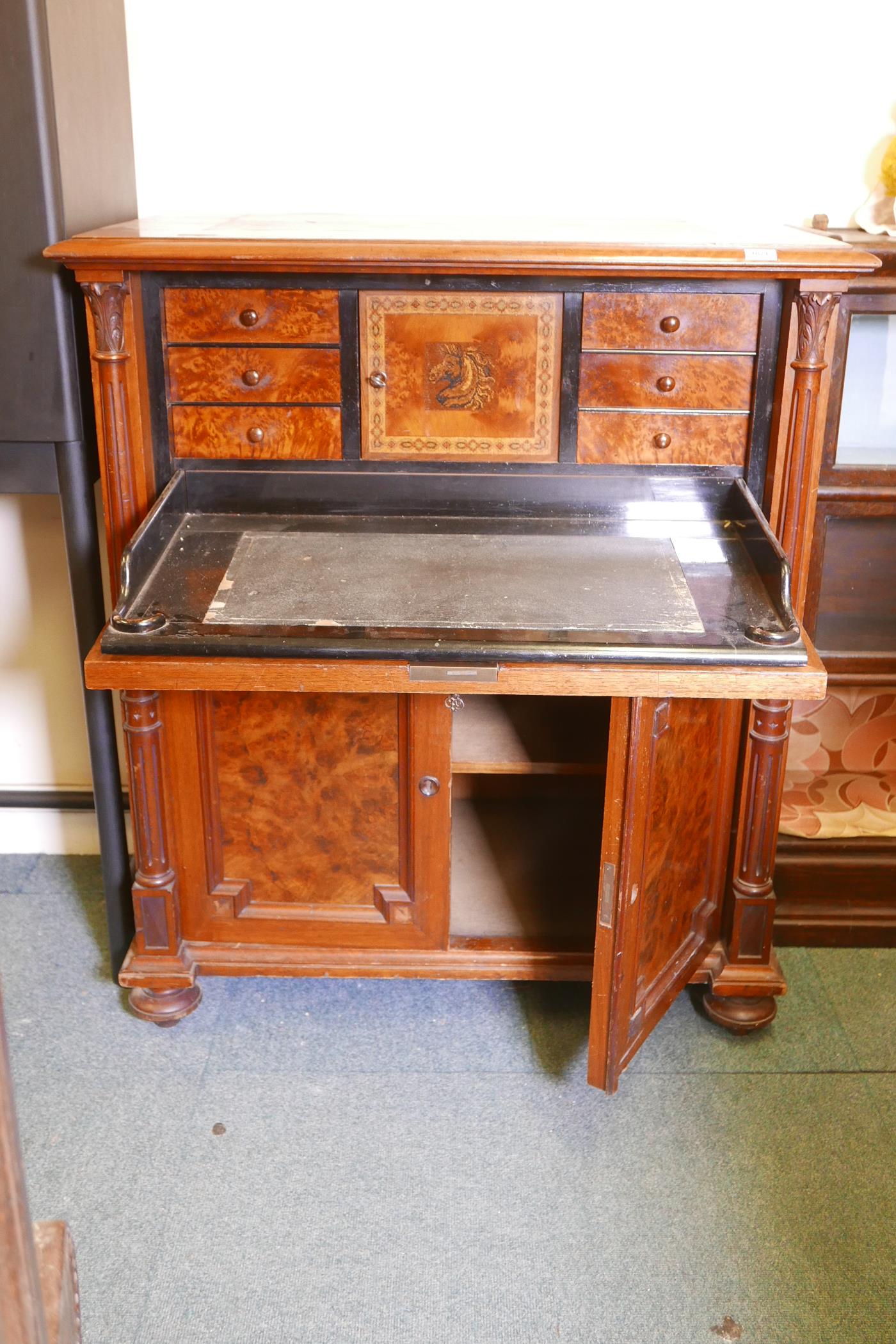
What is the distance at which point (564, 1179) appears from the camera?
2.06 meters

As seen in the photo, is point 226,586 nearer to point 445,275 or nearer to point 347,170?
point 445,275

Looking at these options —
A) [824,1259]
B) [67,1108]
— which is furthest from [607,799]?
[67,1108]

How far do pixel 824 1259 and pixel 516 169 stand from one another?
213 cm

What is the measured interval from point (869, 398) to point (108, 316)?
4.85ft

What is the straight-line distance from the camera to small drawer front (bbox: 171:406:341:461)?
6.92ft

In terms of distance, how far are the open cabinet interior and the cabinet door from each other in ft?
0.62

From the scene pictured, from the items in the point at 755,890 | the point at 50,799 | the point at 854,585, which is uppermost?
the point at 854,585

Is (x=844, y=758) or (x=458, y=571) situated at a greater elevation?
(x=458, y=571)

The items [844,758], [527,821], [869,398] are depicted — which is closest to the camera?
[869,398]

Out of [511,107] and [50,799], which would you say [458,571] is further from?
[50,799]

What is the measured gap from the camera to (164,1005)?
240 centimetres


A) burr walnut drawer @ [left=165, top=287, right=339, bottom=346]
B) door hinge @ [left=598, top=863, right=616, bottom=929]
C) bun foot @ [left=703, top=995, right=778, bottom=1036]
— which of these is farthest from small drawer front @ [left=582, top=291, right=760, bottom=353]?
bun foot @ [left=703, top=995, right=778, bottom=1036]

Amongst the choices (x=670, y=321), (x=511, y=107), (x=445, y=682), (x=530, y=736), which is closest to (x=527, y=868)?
(x=530, y=736)

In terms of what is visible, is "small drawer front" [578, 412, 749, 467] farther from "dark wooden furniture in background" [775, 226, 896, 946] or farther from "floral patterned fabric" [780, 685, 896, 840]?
"floral patterned fabric" [780, 685, 896, 840]
